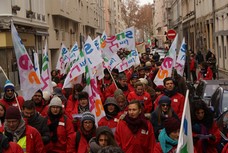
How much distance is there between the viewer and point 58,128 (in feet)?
24.2

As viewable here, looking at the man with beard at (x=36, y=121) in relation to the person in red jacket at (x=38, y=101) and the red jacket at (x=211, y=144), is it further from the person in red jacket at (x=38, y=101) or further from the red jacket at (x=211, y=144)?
the red jacket at (x=211, y=144)

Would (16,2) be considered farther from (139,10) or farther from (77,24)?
(139,10)

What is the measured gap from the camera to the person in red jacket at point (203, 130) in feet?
21.5

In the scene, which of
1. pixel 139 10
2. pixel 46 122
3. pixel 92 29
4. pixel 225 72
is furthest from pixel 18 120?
pixel 139 10

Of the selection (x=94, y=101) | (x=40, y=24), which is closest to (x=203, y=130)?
(x=94, y=101)

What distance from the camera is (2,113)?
7324mm

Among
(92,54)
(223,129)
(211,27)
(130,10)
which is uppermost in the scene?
(130,10)

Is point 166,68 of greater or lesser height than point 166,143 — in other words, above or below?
above

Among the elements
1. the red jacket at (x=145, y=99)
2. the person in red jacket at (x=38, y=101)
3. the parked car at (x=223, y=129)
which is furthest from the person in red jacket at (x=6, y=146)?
the red jacket at (x=145, y=99)

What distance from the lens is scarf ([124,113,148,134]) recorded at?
6430 mm

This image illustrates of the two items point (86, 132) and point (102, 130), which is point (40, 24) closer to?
point (86, 132)

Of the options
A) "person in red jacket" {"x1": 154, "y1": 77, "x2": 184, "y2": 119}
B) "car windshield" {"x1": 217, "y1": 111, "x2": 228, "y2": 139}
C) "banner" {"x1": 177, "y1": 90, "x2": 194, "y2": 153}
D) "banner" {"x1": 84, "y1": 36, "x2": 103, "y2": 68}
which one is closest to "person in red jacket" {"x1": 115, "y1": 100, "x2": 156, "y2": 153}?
"banner" {"x1": 177, "y1": 90, "x2": 194, "y2": 153}

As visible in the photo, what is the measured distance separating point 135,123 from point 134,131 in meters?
0.11

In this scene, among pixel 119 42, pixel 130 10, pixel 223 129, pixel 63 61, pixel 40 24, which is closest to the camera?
pixel 223 129
